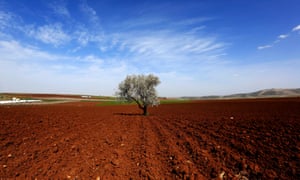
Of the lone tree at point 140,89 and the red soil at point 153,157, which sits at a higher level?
the lone tree at point 140,89

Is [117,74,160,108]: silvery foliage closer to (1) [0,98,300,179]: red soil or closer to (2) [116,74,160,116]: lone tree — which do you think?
(2) [116,74,160,116]: lone tree

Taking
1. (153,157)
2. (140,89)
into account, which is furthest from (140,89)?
(153,157)

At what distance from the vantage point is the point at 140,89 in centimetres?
3073

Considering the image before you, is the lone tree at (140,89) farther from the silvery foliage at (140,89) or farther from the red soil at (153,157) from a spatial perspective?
the red soil at (153,157)

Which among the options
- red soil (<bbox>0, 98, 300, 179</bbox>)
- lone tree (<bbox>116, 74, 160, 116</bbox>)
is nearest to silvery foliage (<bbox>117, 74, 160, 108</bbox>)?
lone tree (<bbox>116, 74, 160, 116</bbox>)

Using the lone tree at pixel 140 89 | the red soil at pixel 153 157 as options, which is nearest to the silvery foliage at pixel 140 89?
the lone tree at pixel 140 89

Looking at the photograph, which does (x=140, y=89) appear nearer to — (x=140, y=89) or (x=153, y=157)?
(x=140, y=89)

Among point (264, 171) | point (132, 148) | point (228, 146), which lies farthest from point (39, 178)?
point (228, 146)

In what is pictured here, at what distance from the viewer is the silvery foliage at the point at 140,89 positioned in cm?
3056

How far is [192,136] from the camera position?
13414 millimetres

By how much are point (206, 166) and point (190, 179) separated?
56.6 inches

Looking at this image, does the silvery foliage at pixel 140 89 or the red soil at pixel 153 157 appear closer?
the red soil at pixel 153 157

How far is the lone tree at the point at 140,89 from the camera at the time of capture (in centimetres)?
3056

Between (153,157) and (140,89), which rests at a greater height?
(140,89)
